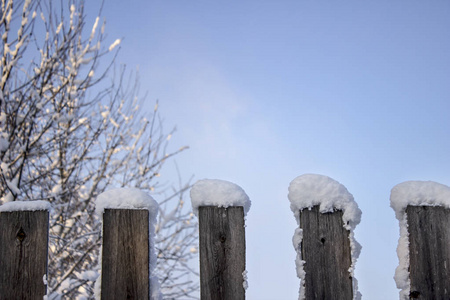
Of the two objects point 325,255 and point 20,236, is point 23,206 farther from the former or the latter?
point 325,255

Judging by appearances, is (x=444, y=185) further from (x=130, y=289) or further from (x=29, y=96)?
(x=29, y=96)

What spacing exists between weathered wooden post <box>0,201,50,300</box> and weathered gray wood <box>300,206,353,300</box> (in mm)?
1044

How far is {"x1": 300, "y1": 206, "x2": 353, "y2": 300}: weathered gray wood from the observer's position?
5.64 feet

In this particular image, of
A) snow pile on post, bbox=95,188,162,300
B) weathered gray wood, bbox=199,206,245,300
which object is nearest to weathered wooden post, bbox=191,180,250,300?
weathered gray wood, bbox=199,206,245,300

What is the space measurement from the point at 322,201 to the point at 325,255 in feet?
0.71

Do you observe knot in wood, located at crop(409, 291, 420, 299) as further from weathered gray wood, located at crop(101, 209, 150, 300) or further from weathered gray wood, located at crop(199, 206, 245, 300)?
weathered gray wood, located at crop(101, 209, 150, 300)

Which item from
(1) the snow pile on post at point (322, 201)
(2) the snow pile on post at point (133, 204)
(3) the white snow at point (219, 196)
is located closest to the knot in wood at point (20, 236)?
(2) the snow pile on post at point (133, 204)

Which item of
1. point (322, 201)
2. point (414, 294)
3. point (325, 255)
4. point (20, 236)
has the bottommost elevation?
point (414, 294)

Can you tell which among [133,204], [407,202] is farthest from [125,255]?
[407,202]

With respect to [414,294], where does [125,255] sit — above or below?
above

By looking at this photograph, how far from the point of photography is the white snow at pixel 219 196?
5.68 feet

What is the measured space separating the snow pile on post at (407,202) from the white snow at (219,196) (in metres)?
0.65

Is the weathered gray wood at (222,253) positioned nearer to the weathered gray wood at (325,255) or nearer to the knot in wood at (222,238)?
the knot in wood at (222,238)

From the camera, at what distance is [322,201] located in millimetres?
1764
